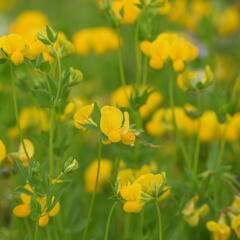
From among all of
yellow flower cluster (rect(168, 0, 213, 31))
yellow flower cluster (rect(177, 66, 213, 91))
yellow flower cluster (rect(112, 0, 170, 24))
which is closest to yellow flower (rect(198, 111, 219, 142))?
yellow flower cluster (rect(177, 66, 213, 91))

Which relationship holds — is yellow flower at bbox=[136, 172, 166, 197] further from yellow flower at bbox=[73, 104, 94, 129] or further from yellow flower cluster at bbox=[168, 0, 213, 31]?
yellow flower cluster at bbox=[168, 0, 213, 31]

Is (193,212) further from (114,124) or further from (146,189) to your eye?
(114,124)

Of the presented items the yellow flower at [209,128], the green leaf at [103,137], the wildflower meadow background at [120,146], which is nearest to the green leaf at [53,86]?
the wildflower meadow background at [120,146]

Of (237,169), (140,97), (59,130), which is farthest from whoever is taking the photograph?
(237,169)

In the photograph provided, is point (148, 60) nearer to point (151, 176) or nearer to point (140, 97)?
point (140, 97)

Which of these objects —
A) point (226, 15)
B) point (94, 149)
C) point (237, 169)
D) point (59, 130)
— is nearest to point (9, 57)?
point (59, 130)

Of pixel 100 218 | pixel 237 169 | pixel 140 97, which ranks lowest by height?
pixel 100 218

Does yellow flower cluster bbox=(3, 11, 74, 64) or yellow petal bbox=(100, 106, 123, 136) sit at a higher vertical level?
yellow flower cluster bbox=(3, 11, 74, 64)
